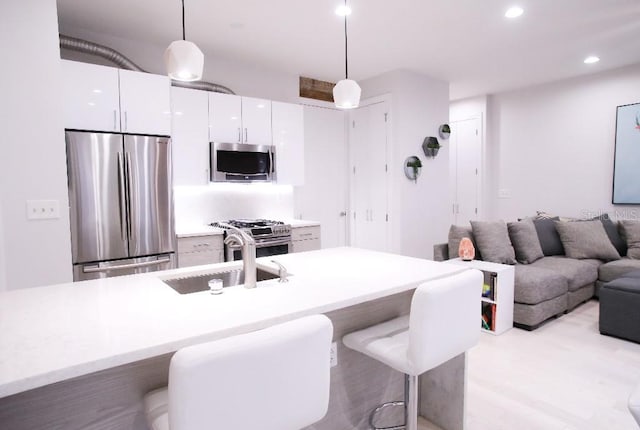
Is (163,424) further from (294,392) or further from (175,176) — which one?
(175,176)

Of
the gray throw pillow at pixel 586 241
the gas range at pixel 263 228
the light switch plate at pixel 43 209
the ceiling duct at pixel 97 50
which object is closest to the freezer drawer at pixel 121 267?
the light switch plate at pixel 43 209

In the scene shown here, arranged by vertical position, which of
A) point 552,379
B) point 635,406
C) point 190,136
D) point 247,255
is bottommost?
point 552,379

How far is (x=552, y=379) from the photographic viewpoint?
2539 millimetres

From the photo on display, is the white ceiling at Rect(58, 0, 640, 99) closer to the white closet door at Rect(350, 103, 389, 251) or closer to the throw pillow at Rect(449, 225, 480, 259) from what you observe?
the white closet door at Rect(350, 103, 389, 251)

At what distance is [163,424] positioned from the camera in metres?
1.04

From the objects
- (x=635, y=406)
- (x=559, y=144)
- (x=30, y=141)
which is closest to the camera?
(x=635, y=406)

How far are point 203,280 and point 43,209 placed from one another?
1.43m

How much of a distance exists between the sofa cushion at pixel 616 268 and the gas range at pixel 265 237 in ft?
11.3

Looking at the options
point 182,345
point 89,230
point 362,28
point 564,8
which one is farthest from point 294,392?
point 564,8

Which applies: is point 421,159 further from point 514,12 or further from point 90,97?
point 90,97

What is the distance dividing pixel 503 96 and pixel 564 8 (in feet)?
9.62

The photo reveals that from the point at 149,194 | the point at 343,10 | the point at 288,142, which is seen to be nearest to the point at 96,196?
the point at 149,194

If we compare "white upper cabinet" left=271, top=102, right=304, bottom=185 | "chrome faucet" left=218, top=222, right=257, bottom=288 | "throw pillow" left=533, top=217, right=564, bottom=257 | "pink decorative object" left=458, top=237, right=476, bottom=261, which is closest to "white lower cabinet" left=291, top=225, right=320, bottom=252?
"white upper cabinet" left=271, top=102, right=304, bottom=185

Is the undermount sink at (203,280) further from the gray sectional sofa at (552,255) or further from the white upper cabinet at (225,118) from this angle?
the gray sectional sofa at (552,255)
